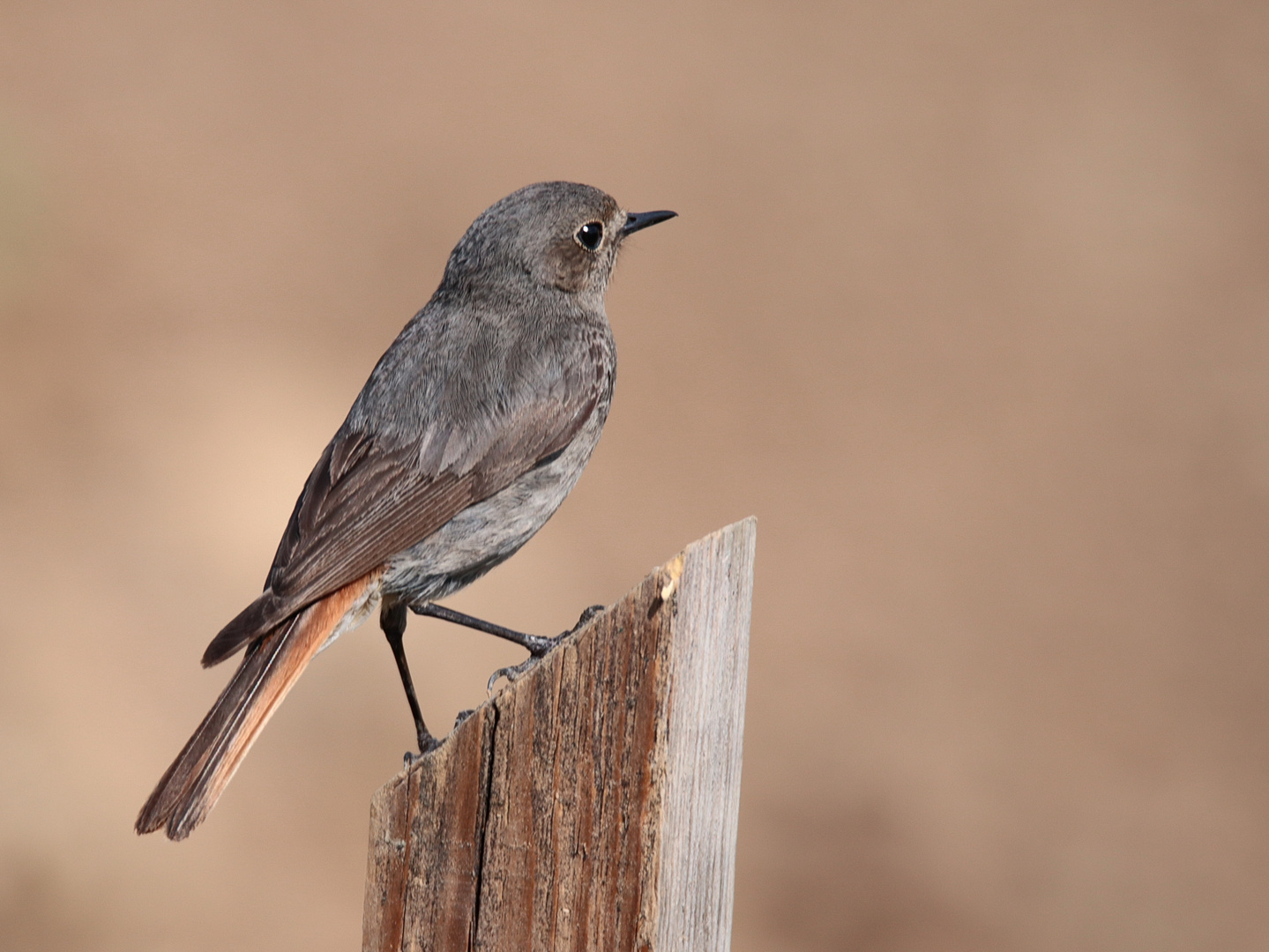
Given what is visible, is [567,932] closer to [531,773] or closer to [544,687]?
[531,773]

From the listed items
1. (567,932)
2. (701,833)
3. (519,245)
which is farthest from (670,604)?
(519,245)

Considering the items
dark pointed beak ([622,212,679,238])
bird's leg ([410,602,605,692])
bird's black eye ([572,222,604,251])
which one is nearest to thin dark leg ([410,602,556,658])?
bird's leg ([410,602,605,692])

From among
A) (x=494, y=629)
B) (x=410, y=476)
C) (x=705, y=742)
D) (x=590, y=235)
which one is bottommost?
(x=705, y=742)

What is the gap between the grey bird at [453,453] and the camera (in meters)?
3.48

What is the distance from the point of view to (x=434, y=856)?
7.54ft

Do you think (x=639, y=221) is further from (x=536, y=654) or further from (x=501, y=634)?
(x=536, y=654)

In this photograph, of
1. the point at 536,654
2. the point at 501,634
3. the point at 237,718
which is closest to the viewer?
the point at 237,718

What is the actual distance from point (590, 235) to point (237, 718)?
7.36 ft

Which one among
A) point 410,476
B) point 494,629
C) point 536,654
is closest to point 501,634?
point 494,629

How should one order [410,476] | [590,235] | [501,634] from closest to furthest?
[501,634] < [410,476] < [590,235]

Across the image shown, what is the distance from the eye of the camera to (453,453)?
12.7 ft

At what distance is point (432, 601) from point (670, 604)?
2.18 metres

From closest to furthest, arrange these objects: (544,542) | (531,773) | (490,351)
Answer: (531,773)
(490,351)
(544,542)

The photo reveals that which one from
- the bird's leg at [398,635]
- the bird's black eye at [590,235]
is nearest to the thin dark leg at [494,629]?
the bird's leg at [398,635]
